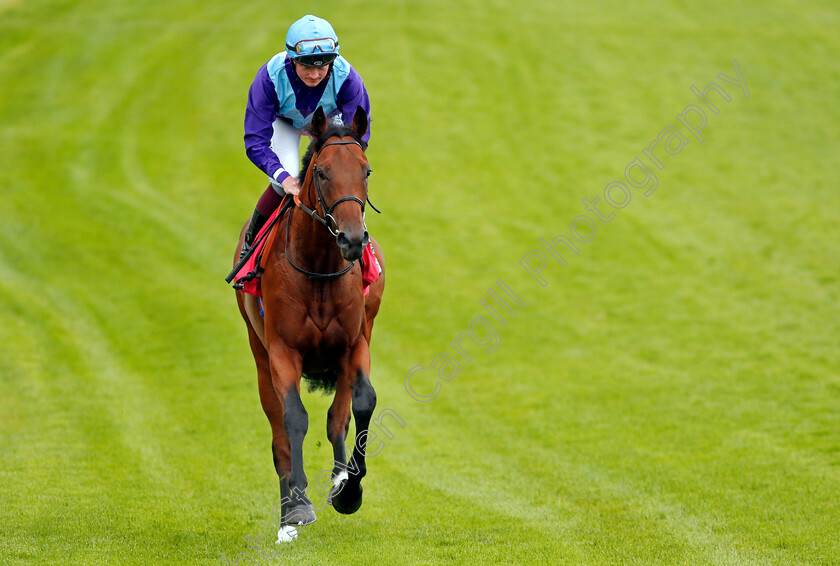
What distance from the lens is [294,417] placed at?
6.53 meters

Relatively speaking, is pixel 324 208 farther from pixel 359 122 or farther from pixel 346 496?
pixel 346 496

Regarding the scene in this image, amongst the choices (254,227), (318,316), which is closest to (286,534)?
(318,316)

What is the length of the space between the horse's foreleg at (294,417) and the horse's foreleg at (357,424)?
30cm

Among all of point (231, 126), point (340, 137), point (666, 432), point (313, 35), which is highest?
point (313, 35)

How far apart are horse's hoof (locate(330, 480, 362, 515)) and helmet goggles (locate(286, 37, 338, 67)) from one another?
10.3 feet

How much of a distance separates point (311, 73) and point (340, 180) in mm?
1380

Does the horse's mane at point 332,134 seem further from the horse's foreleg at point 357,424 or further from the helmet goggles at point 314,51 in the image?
the horse's foreleg at point 357,424

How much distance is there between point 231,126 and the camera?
25359 millimetres

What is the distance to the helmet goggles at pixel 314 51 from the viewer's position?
21.8ft

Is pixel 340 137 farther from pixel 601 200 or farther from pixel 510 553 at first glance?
pixel 601 200

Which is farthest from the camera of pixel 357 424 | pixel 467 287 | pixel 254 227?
pixel 467 287

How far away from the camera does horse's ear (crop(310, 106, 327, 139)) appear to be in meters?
6.25

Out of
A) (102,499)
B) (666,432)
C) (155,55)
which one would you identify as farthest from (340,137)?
(155,55)

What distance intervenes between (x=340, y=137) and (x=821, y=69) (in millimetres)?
24482
